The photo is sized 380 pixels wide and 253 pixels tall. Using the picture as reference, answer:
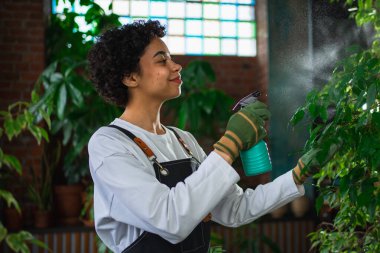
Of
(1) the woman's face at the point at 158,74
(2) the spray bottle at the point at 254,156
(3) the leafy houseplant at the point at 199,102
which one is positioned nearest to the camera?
(2) the spray bottle at the point at 254,156

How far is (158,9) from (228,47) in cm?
66

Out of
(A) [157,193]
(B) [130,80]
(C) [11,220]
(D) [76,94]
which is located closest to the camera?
(A) [157,193]

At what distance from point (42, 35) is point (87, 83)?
1.20 metres

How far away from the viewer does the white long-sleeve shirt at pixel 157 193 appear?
1.10 meters

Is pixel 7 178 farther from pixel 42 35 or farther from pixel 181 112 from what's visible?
pixel 181 112

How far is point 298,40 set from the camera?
1.38 meters

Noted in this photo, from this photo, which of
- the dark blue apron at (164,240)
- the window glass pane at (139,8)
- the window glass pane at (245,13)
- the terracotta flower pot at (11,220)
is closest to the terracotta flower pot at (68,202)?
the terracotta flower pot at (11,220)

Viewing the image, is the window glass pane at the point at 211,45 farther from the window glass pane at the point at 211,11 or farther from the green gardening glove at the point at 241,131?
the green gardening glove at the point at 241,131

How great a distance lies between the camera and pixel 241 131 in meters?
1.13

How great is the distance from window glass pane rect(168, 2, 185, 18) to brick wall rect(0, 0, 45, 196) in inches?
42.0

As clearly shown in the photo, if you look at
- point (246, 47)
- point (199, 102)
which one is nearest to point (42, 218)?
point (199, 102)

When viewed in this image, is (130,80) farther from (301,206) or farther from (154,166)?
(301,206)

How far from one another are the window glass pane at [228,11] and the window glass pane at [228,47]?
19cm

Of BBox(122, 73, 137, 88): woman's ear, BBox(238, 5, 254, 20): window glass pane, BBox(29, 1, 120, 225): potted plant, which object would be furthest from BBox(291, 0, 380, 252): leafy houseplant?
BBox(238, 5, 254, 20): window glass pane
